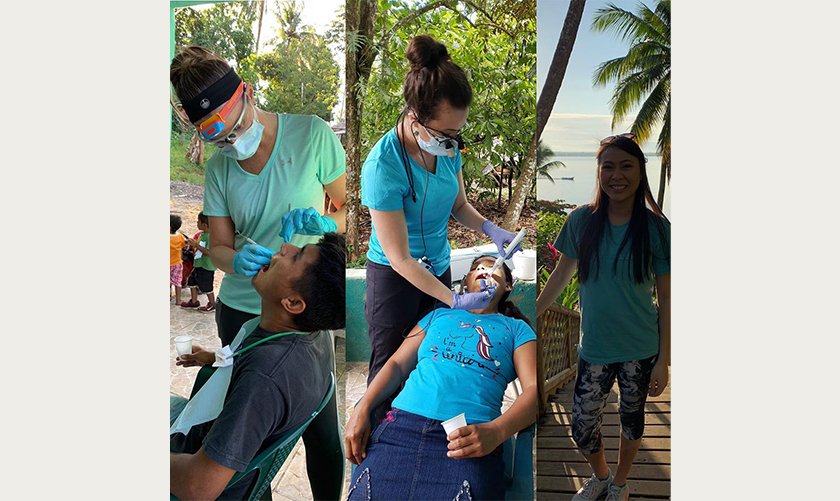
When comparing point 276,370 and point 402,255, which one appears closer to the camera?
point 402,255

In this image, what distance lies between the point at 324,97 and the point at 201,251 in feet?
2.69

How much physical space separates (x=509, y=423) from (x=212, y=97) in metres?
1.71

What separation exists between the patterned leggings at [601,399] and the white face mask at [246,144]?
151 cm

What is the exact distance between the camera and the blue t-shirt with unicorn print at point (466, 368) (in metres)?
2.41

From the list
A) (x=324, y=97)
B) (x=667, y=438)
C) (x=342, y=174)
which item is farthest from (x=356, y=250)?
(x=667, y=438)

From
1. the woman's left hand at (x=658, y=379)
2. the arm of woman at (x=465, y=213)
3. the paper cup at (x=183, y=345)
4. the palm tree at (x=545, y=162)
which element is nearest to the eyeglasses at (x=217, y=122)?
the paper cup at (x=183, y=345)

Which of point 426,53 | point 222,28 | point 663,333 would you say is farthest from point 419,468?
point 222,28

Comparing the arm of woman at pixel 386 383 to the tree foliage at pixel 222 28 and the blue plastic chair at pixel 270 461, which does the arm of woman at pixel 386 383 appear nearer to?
the blue plastic chair at pixel 270 461

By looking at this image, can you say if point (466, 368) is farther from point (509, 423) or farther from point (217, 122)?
point (217, 122)

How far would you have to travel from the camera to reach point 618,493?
241cm

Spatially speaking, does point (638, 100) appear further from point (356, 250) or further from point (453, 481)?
point (453, 481)

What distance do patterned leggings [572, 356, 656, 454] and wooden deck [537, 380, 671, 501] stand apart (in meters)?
0.02

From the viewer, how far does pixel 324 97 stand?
105 inches

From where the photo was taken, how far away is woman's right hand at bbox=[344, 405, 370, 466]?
2516 mm
